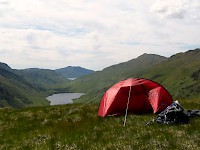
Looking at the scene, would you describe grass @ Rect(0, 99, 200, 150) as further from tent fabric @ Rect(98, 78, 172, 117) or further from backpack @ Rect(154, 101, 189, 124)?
tent fabric @ Rect(98, 78, 172, 117)

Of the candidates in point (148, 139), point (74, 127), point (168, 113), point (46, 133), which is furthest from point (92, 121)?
point (148, 139)

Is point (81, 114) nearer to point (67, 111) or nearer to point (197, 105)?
point (67, 111)

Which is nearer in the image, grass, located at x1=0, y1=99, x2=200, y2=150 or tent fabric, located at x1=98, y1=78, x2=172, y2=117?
grass, located at x1=0, y1=99, x2=200, y2=150

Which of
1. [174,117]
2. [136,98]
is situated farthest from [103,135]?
[136,98]

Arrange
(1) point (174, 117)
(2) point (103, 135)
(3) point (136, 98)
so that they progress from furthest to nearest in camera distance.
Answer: (3) point (136, 98) → (1) point (174, 117) → (2) point (103, 135)

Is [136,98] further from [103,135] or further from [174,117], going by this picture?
[103,135]

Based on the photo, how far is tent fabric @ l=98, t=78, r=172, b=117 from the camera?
20844mm

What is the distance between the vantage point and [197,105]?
22.3 m

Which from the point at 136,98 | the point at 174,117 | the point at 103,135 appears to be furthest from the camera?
the point at 136,98

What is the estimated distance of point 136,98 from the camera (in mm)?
21344

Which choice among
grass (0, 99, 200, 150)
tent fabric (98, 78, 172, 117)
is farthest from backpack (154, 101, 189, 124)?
tent fabric (98, 78, 172, 117)

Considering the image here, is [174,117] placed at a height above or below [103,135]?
above

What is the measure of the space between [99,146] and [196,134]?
4692mm

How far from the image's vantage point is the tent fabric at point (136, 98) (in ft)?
68.4
